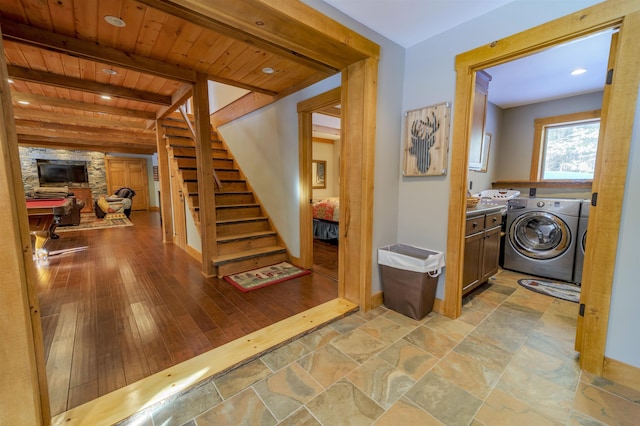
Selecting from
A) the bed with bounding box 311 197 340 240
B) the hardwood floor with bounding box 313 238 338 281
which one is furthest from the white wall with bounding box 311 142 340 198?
the hardwood floor with bounding box 313 238 338 281

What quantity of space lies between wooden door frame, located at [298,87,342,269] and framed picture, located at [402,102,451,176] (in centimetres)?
116

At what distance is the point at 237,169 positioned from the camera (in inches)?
190

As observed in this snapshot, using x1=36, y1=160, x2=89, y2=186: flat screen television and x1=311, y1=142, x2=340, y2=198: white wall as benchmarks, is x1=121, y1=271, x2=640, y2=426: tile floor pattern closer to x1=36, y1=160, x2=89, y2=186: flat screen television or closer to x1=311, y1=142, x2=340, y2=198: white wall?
x1=311, y1=142, x2=340, y2=198: white wall

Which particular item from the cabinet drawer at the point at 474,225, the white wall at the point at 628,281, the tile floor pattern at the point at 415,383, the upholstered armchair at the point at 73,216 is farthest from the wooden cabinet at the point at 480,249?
the upholstered armchair at the point at 73,216

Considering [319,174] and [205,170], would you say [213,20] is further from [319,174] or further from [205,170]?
[319,174]

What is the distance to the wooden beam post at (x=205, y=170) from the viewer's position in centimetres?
307

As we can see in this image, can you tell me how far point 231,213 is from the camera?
3996mm

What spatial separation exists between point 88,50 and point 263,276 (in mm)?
2768

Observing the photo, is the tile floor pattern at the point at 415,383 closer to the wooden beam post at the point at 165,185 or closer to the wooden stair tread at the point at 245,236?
the wooden stair tread at the point at 245,236

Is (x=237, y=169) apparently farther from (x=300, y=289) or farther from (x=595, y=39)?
(x=595, y=39)

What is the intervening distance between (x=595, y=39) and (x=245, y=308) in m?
3.94

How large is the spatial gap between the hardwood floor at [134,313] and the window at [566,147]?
3845 mm

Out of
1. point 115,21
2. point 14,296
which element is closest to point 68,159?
point 115,21

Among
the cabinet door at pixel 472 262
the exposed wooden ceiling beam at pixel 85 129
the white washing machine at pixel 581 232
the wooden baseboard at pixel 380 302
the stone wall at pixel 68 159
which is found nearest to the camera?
the wooden baseboard at pixel 380 302
